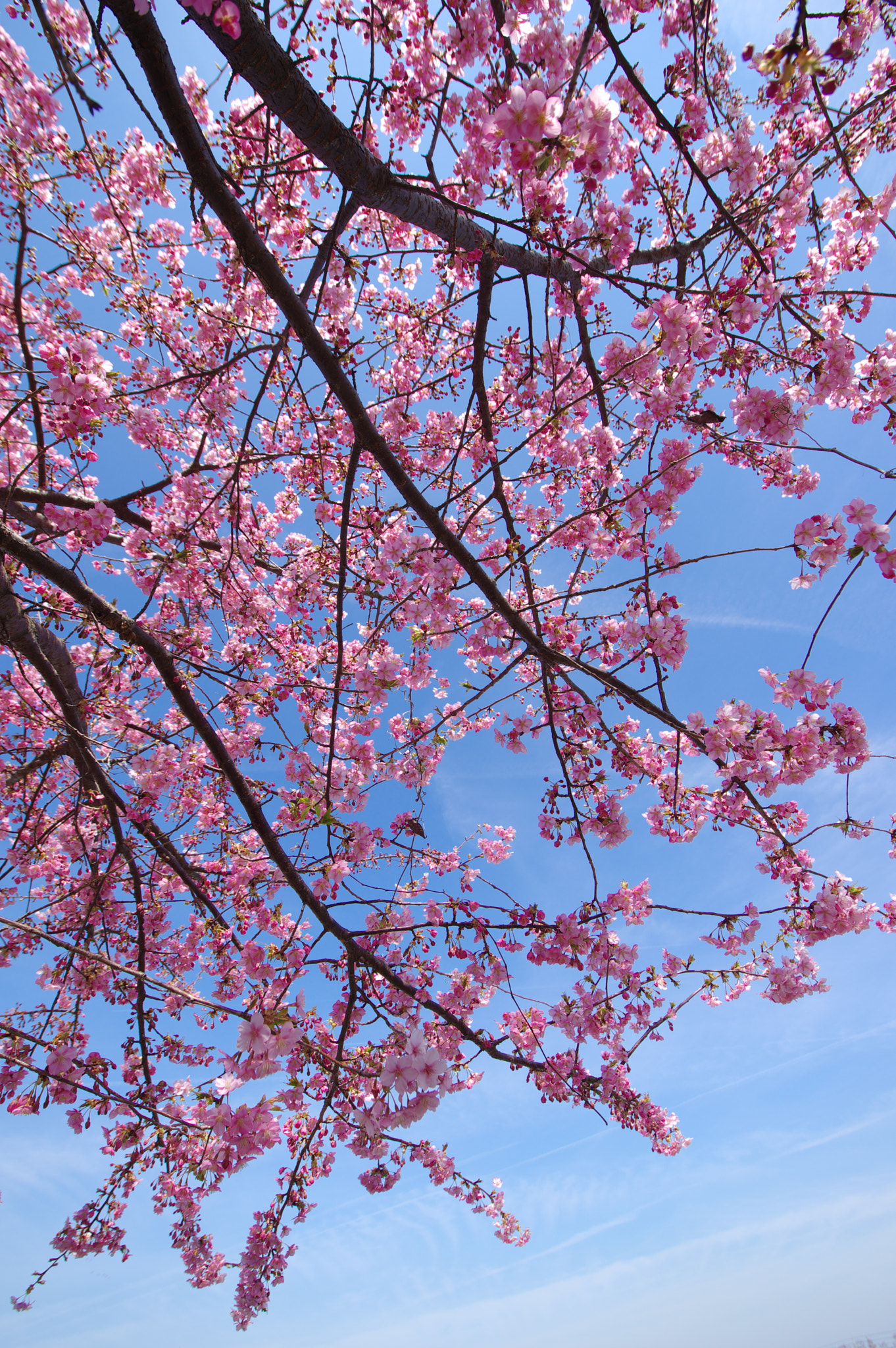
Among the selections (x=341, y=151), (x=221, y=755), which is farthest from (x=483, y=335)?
(x=221, y=755)

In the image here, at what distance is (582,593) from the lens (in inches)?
119

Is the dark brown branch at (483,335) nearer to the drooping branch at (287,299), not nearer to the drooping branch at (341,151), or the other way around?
the drooping branch at (341,151)

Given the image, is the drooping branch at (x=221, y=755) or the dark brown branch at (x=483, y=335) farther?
the dark brown branch at (x=483, y=335)

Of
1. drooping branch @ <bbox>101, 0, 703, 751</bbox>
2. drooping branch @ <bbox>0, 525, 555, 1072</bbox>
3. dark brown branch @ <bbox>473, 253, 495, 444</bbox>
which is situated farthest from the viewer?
dark brown branch @ <bbox>473, 253, 495, 444</bbox>

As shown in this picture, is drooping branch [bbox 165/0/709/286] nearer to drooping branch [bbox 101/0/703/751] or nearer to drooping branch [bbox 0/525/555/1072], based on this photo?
drooping branch [bbox 101/0/703/751]

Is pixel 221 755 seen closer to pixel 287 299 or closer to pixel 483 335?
pixel 287 299

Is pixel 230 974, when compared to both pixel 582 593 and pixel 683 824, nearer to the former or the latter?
pixel 683 824

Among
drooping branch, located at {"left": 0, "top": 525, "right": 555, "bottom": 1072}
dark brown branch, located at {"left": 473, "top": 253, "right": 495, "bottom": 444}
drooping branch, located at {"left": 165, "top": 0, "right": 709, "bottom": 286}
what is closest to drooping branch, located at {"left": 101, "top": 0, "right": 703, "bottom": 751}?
drooping branch, located at {"left": 165, "top": 0, "right": 709, "bottom": 286}

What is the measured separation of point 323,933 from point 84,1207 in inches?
109

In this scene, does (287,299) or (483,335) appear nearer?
(287,299)

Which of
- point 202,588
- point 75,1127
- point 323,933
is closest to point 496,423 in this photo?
point 202,588

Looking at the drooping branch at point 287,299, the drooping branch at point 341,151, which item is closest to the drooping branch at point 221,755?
the drooping branch at point 287,299

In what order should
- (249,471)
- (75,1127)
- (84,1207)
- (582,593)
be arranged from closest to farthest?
(582,593), (84,1207), (75,1127), (249,471)

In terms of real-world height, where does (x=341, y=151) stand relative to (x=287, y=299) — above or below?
above
